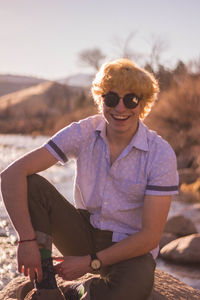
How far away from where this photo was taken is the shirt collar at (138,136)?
1959 mm

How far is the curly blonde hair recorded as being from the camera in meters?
1.97

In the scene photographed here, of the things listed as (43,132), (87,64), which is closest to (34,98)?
(87,64)

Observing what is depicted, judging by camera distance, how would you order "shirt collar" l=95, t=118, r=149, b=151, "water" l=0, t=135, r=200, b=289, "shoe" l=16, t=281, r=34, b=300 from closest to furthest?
"shirt collar" l=95, t=118, r=149, b=151 < "shoe" l=16, t=281, r=34, b=300 < "water" l=0, t=135, r=200, b=289

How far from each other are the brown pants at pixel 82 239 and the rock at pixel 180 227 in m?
→ 2.40

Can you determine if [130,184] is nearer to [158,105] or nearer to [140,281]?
[140,281]

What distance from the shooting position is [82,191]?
82.8 inches

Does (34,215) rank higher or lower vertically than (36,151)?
lower

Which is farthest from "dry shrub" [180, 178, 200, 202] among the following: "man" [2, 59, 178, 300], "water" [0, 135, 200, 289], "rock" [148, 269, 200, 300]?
"man" [2, 59, 178, 300]

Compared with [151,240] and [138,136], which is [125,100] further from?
[151,240]

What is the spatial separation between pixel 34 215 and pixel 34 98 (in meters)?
51.4

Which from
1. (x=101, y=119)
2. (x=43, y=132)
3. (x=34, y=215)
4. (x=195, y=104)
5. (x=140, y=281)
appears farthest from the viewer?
(x=43, y=132)

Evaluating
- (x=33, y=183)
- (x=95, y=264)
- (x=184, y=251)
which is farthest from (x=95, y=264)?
(x=184, y=251)

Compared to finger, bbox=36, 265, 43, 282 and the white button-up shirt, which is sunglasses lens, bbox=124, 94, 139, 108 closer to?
the white button-up shirt

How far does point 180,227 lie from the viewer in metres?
4.39
